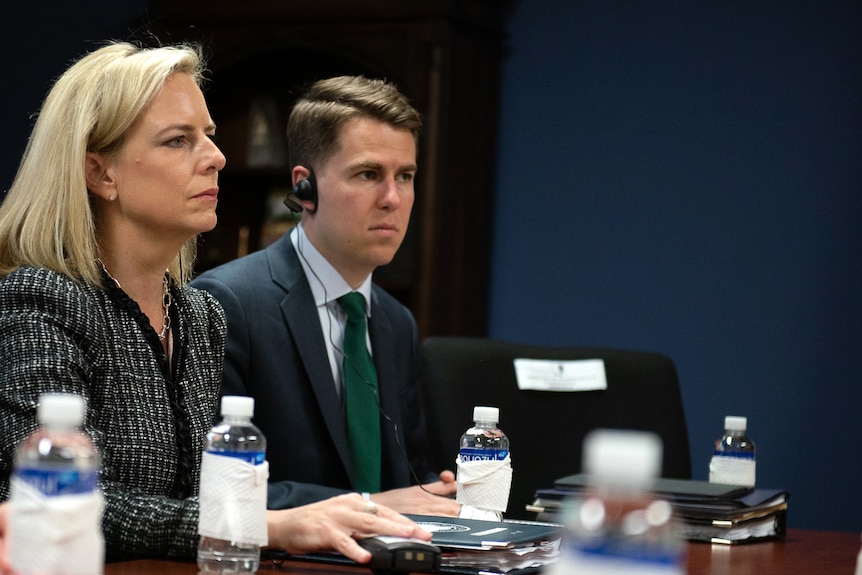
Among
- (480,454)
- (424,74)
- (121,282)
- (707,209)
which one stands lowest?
(480,454)

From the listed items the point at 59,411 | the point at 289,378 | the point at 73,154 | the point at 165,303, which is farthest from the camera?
the point at 289,378

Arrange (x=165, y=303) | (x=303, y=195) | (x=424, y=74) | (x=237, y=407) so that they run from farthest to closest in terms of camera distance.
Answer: (x=424, y=74) < (x=303, y=195) < (x=165, y=303) < (x=237, y=407)

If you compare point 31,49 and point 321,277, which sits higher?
point 31,49

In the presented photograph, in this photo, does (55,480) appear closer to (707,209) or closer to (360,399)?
(360,399)

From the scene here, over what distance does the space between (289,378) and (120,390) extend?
0.65 m

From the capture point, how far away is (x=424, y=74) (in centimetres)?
361

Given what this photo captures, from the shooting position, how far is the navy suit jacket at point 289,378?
88.8 inches

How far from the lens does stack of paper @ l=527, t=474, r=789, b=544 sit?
1823 mm

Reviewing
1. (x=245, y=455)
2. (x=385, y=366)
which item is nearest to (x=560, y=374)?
(x=385, y=366)

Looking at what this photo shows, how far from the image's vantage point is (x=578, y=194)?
3797mm

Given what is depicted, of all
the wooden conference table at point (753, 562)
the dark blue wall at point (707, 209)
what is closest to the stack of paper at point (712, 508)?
→ the wooden conference table at point (753, 562)

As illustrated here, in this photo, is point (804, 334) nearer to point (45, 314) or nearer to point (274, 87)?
point (274, 87)

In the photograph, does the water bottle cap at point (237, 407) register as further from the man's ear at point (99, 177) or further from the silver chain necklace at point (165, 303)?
the man's ear at point (99, 177)

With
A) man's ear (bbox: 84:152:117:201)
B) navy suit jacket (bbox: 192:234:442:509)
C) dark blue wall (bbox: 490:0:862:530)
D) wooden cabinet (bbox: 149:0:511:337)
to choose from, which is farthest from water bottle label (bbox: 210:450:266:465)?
dark blue wall (bbox: 490:0:862:530)
